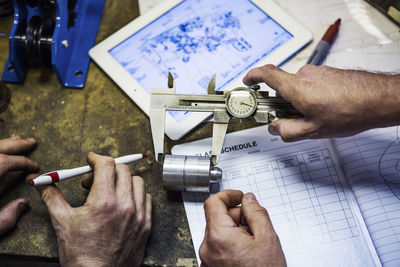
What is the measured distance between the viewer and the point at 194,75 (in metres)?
1.20

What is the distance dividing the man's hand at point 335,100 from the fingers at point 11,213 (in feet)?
2.88

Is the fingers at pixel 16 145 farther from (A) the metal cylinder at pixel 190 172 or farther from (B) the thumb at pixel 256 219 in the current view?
(B) the thumb at pixel 256 219

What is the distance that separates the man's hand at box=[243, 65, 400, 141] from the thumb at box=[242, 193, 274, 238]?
0.22 meters

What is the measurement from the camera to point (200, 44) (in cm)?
125

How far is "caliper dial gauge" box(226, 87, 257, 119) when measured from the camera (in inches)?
37.1

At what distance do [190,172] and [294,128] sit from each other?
33 cm

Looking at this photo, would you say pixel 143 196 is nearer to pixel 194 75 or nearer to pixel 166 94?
pixel 166 94

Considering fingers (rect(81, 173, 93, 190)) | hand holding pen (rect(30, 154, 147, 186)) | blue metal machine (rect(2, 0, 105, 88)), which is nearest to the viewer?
hand holding pen (rect(30, 154, 147, 186))

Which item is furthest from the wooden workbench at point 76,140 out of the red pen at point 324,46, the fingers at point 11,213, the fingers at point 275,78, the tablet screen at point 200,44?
the red pen at point 324,46

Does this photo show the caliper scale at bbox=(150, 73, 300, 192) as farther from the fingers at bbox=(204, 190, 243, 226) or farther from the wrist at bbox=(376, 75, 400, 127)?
the wrist at bbox=(376, 75, 400, 127)

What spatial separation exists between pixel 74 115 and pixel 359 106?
98 cm

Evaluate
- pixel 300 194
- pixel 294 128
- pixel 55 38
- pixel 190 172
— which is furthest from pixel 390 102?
pixel 55 38

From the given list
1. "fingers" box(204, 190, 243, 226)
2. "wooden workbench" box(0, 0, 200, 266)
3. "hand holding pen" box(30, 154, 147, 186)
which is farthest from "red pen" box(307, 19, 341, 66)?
"hand holding pen" box(30, 154, 147, 186)

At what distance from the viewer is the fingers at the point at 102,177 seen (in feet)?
3.03
